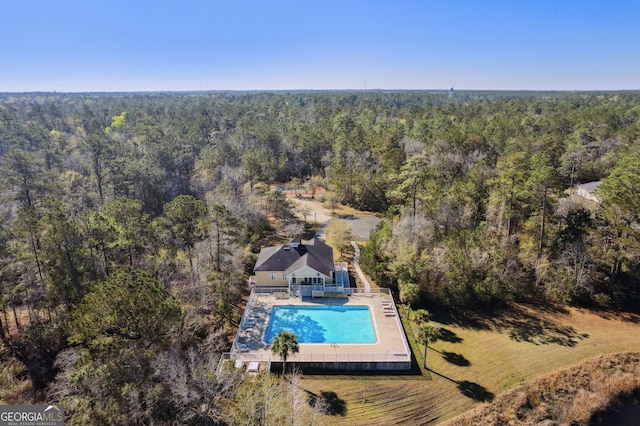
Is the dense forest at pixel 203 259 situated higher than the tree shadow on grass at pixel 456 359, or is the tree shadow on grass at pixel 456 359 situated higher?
the dense forest at pixel 203 259

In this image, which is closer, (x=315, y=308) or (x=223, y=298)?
(x=223, y=298)

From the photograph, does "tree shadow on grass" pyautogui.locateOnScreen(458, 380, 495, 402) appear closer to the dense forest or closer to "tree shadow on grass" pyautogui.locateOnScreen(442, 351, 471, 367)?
"tree shadow on grass" pyautogui.locateOnScreen(442, 351, 471, 367)

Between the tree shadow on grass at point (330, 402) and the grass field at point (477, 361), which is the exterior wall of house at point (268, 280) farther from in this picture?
the tree shadow on grass at point (330, 402)

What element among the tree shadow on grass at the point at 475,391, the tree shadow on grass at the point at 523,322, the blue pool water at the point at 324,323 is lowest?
the tree shadow on grass at the point at 475,391

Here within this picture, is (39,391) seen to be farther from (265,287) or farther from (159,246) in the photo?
(265,287)

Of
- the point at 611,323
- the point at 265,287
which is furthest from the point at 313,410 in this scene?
the point at 611,323

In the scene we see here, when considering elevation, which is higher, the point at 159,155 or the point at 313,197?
the point at 159,155

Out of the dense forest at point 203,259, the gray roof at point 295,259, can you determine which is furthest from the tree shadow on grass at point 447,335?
the gray roof at point 295,259
